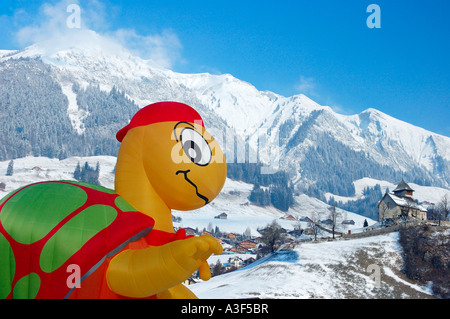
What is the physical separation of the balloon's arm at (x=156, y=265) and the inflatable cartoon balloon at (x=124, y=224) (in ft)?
0.05

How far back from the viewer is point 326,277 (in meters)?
32.9

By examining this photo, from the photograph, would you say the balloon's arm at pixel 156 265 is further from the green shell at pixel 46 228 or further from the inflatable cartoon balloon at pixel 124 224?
the green shell at pixel 46 228

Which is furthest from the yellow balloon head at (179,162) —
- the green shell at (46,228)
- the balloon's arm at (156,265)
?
the balloon's arm at (156,265)

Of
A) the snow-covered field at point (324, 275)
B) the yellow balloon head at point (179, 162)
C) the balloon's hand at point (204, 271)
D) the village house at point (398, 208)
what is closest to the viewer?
the balloon's hand at point (204, 271)

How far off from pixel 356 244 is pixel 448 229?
9.20 metres

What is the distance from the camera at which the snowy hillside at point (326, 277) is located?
29.1 metres

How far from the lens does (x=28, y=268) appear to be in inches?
271

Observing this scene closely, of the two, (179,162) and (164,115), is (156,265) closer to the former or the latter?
(179,162)

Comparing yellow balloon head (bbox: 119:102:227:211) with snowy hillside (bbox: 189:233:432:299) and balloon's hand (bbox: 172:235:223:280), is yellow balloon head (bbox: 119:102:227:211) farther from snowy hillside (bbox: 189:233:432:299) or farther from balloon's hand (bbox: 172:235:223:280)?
snowy hillside (bbox: 189:233:432:299)

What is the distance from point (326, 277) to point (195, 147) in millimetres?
27787

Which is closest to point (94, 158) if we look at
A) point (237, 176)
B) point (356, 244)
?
point (237, 176)

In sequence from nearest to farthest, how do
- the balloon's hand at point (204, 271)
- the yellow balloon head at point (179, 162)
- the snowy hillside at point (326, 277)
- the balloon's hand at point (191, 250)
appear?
the balloon's hand at point (191, 250) → the balloon's hand at point (204, 271) → the yellow balloon head at point (179, 162) → the snowy hillside at point (326, 277)

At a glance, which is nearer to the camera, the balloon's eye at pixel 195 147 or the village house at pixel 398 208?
the balloon's eye at pixel 195 147

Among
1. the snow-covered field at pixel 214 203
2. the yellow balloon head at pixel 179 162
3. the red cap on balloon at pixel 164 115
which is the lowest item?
the snow-covered field at pixel 214 203
